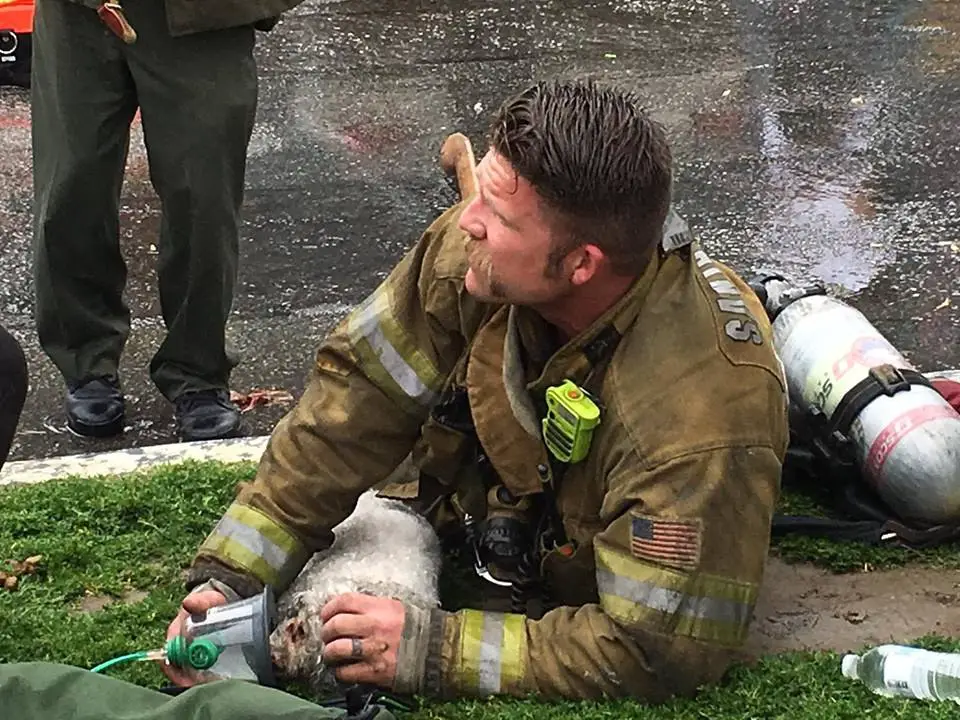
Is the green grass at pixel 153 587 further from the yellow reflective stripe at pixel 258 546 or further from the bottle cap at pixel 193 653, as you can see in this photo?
the yellow reflective stripe at pixel 258 546

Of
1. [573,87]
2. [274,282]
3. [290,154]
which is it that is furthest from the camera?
[290,154]

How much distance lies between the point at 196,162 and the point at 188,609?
5.17 ft

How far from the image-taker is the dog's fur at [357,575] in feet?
9.93

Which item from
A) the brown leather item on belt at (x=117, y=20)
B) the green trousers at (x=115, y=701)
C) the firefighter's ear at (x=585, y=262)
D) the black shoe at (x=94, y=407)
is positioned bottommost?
the black shoe at (x=94, y=407)

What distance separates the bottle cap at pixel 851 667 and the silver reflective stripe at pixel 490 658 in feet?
2.49

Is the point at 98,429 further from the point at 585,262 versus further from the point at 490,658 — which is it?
the point at 585,262

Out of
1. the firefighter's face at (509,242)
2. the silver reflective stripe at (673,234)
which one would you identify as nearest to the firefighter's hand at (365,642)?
the firefighter's face at (509,242)

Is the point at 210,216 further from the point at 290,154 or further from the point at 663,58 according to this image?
the point at 663,58

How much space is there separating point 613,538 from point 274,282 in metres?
3.21

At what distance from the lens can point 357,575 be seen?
314 cm

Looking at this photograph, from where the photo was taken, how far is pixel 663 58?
27.3 feet

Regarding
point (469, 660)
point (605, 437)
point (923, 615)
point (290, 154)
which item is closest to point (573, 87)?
point (605, 437)

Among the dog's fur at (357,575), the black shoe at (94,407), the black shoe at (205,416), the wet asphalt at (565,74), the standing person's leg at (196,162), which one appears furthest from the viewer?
the wet asphalt at (565,74)

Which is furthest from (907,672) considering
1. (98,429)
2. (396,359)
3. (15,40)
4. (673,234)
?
(15,40)
